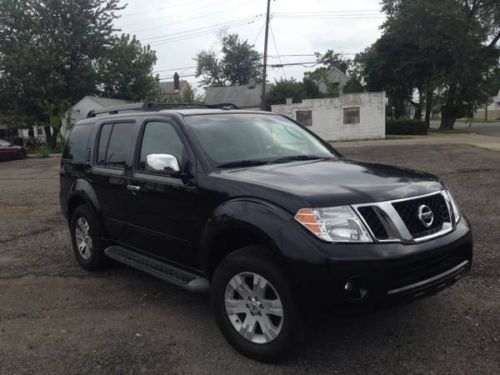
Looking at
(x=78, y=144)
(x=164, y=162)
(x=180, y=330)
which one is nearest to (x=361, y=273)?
(x=180, y=330)

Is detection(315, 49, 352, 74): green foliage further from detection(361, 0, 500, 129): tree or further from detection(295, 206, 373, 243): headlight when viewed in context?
detection(295, 206, 373, 243): headlight

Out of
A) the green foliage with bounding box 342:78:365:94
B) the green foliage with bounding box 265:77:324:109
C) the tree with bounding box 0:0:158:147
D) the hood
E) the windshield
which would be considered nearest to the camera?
the hood

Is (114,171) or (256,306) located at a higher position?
(114,171)

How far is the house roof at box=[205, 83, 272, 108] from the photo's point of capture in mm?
59500

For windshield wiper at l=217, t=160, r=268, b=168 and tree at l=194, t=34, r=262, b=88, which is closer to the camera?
windshield wiper at l=217, t=160, r=268, b=168

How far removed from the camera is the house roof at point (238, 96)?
59.5m

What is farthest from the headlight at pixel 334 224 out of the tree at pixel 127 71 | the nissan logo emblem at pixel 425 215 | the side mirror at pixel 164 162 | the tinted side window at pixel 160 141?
the tree at pixel 127 71

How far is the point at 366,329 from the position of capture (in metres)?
3.81

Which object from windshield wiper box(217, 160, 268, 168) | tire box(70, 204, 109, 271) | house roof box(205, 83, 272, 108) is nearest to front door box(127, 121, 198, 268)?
windshield wiper box(217, 160, 268, 168)

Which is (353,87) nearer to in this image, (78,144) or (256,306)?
(78,144)

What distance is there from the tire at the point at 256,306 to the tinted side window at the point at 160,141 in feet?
3.89

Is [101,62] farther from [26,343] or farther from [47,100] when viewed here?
[26,343]

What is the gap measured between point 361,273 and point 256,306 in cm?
82

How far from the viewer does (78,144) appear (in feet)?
19.2
